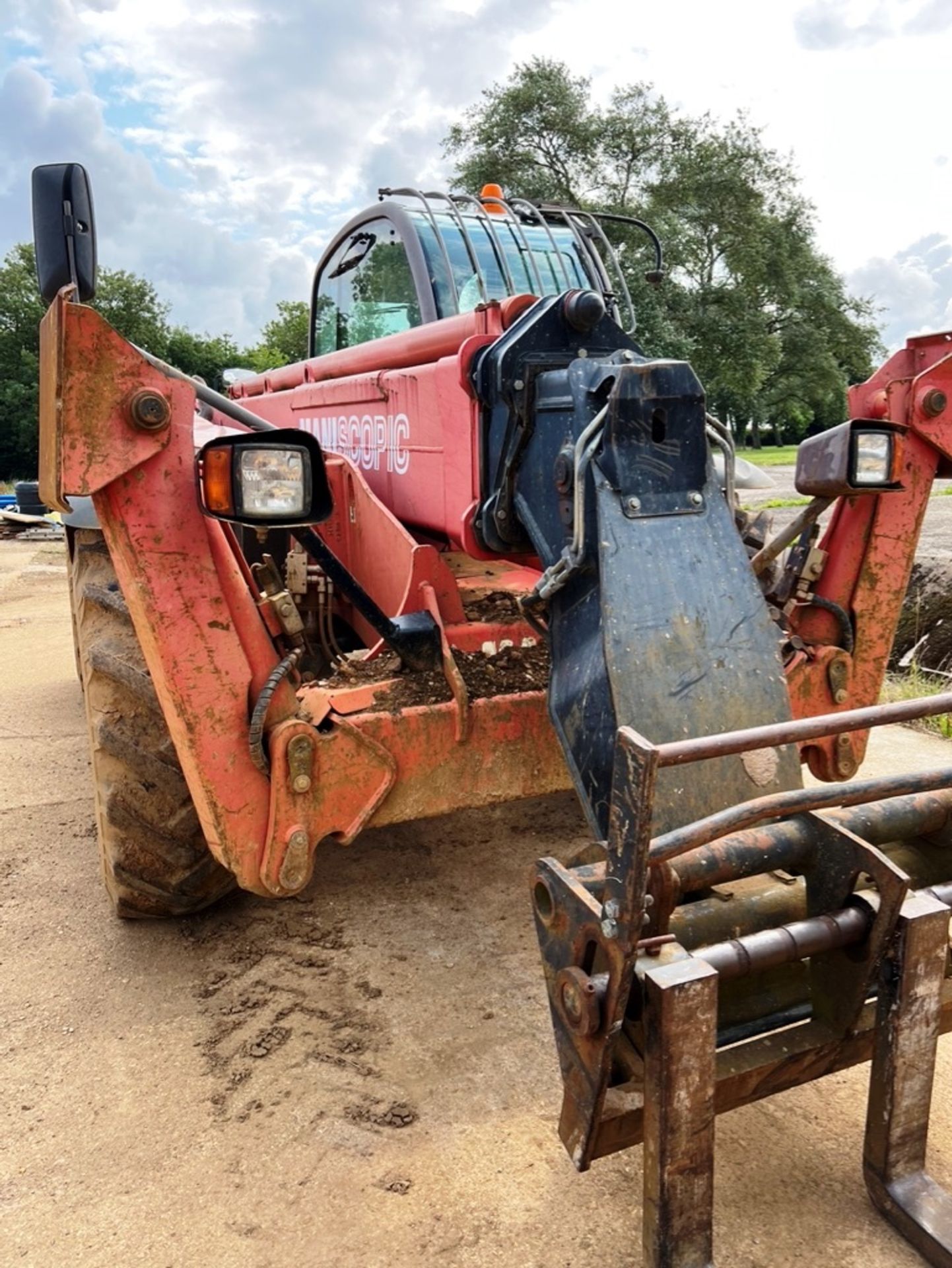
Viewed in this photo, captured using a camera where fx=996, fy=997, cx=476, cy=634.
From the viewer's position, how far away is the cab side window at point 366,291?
12.6 ft

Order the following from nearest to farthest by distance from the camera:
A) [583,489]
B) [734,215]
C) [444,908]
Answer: [583,489]
[444,908]
[734,215]

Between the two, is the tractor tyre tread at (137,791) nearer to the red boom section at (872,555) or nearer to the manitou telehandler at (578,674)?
the manitou telehandler at (578,674)

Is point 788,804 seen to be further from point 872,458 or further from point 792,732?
point 872,458

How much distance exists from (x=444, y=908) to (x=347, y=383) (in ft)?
5.97

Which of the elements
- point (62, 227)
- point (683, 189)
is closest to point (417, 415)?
point (62, 227)

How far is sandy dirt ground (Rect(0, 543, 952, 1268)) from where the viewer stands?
196 centimetres

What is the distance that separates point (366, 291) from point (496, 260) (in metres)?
0.62

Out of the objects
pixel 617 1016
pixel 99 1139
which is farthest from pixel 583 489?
pixel 99 1139

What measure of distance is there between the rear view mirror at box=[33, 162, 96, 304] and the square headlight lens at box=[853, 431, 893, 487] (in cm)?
185

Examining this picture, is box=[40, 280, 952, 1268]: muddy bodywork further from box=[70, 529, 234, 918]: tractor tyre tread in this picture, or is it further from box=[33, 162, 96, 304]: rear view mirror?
box=[70, 529, 234, 918]: tractor tyre tread

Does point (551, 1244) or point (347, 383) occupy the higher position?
point (347, 383)

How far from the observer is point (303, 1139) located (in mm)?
2225

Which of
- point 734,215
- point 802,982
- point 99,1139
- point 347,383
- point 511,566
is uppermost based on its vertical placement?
point 734,215

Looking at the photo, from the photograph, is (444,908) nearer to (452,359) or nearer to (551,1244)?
(551,1244)
